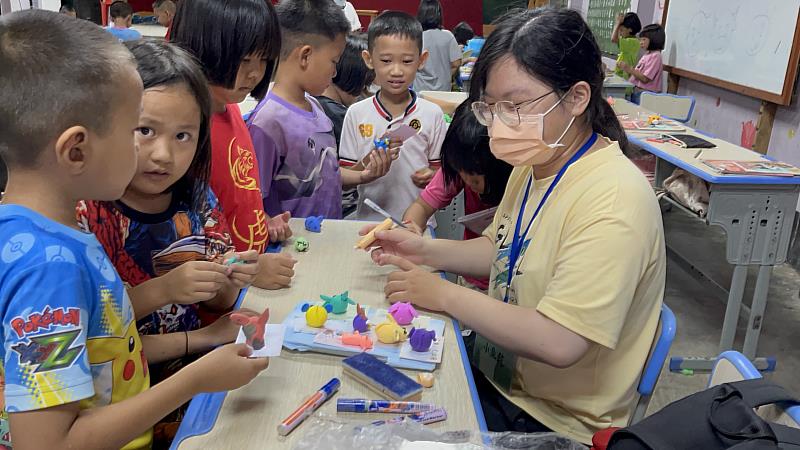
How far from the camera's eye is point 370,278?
1.56 metres

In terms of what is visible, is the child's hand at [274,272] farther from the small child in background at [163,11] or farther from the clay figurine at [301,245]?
the small child in background at [163,11]

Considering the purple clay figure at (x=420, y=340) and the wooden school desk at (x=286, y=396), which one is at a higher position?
the purple clay figure at (x=420, y=340)

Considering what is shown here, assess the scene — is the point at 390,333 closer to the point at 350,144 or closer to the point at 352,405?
the point at 352,405

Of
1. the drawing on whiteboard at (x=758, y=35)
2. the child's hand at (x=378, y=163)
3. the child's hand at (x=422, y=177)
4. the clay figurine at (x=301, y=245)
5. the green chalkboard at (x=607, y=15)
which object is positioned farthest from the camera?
the green chalkboard at (x=607, y=15)

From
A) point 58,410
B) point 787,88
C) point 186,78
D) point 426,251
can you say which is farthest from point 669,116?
point 58,410

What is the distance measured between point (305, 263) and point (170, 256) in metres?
0.41

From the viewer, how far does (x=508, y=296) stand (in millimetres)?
1422

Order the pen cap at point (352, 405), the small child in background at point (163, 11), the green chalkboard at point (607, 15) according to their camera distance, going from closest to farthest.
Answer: the pen cap at point (352, 405) < the small child in background at point (163, 11) < the green chalkboard at point (607, 15)

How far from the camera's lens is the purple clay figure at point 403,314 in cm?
129

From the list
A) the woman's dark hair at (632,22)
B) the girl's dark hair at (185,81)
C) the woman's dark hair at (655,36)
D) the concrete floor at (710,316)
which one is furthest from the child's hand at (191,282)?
the woman's dark hair at (632,22)

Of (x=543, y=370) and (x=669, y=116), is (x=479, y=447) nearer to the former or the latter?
(x=543, y=370)

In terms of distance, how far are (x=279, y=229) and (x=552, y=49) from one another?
2.94ft

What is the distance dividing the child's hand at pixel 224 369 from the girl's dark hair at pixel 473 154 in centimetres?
109

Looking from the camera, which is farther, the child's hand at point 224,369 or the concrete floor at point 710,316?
the concrete floor at point 710,316
